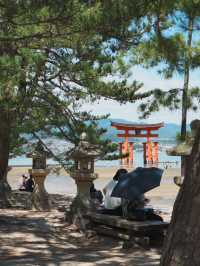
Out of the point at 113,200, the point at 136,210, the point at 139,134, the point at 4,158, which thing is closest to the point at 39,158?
the point at 4,158

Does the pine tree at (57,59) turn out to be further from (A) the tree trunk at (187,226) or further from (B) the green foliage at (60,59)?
(A) the tree trunk at (187,226)

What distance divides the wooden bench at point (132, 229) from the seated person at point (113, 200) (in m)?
0.24

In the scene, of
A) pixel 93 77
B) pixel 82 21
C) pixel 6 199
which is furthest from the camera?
pixel 6 199

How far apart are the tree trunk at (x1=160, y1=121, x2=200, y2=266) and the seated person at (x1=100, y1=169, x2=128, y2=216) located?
5.68m

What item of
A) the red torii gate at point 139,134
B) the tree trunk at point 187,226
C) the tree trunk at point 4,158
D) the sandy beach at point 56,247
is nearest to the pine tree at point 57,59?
the tree trunk at point 4,158

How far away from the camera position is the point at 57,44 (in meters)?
10.4

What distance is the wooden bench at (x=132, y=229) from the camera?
7523 mm

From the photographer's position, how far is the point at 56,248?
7496mm

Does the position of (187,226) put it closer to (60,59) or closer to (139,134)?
(60,59)

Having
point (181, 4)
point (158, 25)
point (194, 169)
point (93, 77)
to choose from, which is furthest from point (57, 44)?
point (194, 169)

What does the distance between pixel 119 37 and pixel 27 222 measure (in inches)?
174

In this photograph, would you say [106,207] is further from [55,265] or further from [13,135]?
[13,135]

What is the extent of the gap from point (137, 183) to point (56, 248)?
65.9 inches

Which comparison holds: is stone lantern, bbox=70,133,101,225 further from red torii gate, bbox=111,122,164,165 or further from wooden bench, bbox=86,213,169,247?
red torii gate, bbox=111,122,164,165
